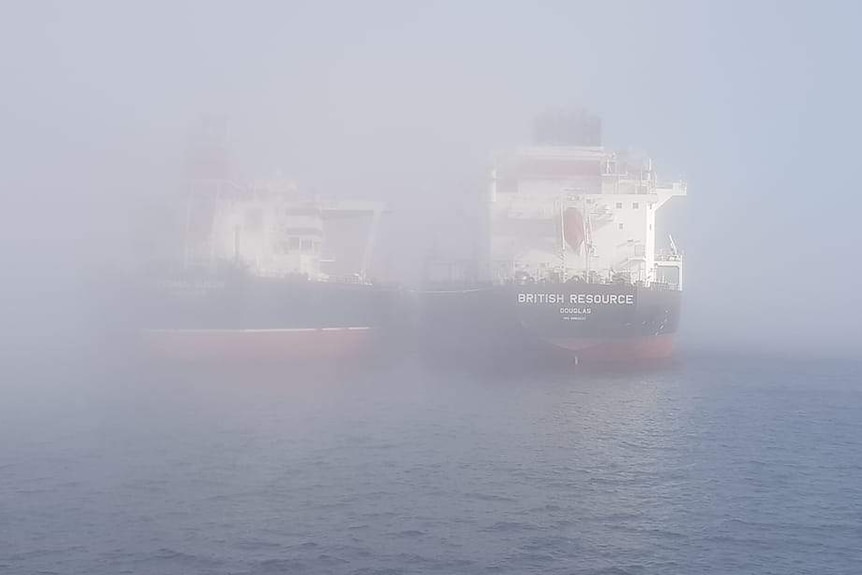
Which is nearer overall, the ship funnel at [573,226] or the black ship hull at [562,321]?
the black ship hull at [562,321]

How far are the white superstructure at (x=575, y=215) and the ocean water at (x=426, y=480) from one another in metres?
8.11

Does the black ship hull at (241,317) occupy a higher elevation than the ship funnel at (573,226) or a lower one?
lower

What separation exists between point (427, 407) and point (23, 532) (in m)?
12.4

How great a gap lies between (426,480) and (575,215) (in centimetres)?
1953

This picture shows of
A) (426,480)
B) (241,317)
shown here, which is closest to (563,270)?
(241,317)

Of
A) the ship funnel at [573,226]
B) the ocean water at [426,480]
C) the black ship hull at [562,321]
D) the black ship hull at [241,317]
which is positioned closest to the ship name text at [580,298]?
the black ship hull at [562,321]

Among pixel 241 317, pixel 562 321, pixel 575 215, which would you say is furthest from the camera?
pixel 241 317

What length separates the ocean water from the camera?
39.8ft

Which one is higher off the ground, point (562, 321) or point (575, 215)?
point (575, 215)

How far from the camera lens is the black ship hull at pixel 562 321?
3103cm

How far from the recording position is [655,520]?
45.2 ft

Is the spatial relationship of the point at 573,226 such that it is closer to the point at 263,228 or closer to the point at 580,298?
the point at 580,298

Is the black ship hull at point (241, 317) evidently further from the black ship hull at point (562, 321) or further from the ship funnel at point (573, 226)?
the ship funnel at point (573, 226)

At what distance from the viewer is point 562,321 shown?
3122cm
